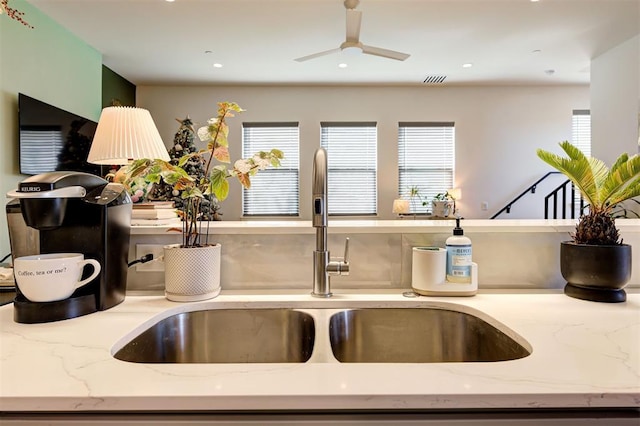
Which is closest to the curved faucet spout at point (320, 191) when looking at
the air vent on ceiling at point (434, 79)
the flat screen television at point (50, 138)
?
the flat screen television at point (50, 138)

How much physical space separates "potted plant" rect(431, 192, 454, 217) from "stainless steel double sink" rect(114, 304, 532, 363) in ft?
15.1

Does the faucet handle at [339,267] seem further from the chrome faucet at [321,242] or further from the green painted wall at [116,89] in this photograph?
the green painted wall at [116,89]

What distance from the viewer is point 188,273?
94 cm

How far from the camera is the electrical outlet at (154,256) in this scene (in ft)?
3.52

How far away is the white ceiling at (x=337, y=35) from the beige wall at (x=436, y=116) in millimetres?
449

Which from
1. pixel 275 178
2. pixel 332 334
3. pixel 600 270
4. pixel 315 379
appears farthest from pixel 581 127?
pixel 315 379

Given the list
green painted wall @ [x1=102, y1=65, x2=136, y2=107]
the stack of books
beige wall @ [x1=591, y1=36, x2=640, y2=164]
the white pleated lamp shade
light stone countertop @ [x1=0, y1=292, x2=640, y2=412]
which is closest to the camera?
light stone countertop @ [x1=0, y1=292, x2=640, y2=412]

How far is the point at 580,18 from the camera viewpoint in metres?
3.53

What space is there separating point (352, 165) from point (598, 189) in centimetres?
493

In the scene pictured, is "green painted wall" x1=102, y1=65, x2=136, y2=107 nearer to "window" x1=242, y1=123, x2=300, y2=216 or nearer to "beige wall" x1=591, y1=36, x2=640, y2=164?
"window" x1=242, y1=123, x2=300, y2=216

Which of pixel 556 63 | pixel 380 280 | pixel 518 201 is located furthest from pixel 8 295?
pixel 518 201

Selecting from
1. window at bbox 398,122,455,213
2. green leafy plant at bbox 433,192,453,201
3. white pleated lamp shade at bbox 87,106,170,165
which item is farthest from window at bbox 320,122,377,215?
white pleated lamp shade at bbox 87,106,170,165

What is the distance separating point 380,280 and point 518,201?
18.5 feet

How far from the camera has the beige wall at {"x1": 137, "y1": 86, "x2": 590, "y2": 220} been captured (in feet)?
18.7
